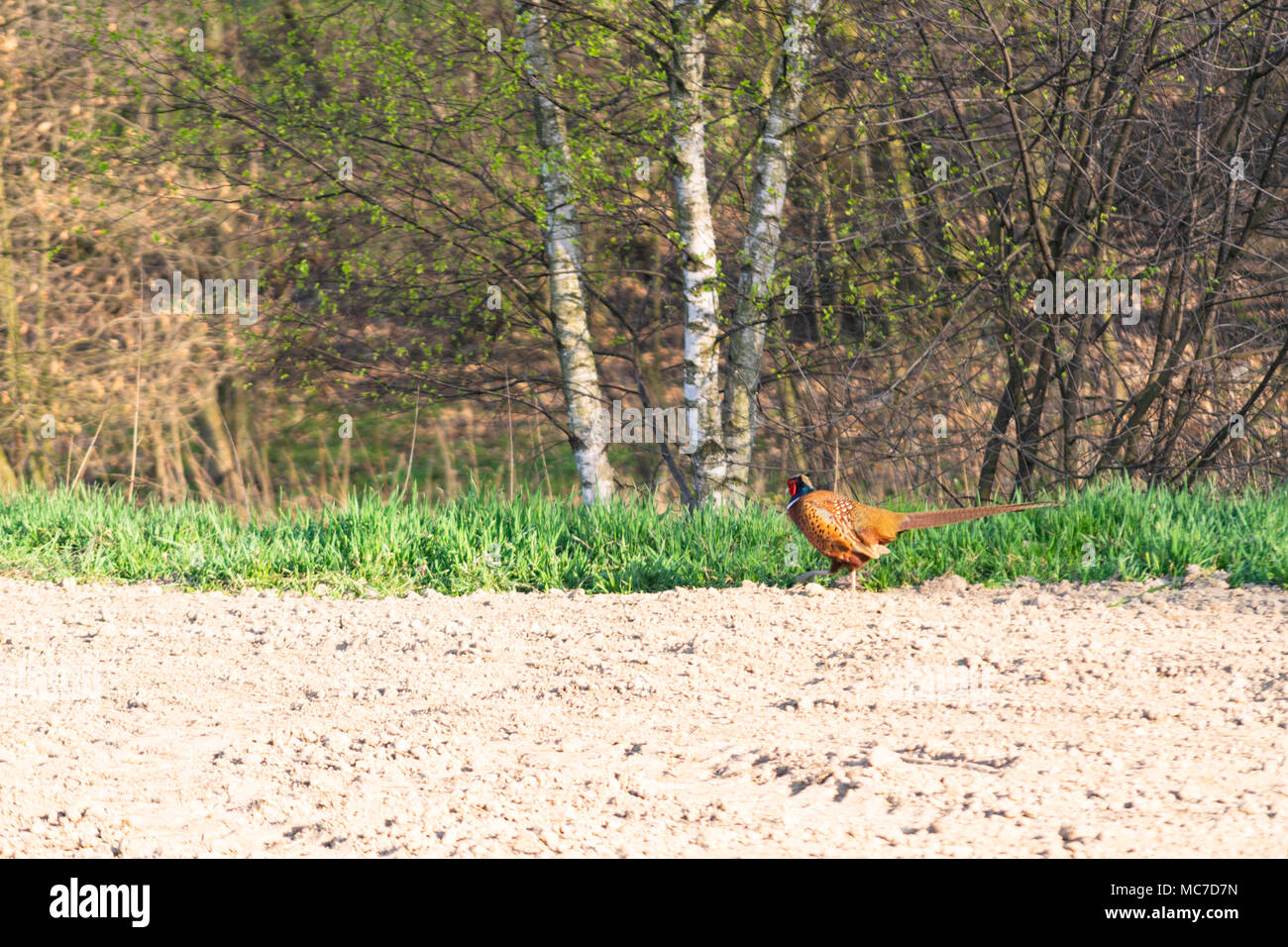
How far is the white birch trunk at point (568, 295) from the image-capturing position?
27.1 ft

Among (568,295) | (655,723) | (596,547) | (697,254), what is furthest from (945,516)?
(568,295)

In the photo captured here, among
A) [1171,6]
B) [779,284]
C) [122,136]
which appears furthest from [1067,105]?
[122,136]

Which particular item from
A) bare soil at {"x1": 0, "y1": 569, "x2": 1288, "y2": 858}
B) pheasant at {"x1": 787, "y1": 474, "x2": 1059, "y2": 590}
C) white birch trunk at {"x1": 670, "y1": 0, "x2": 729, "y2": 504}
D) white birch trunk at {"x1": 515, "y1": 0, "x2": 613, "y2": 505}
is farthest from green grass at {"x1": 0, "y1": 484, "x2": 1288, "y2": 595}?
white birch trunk at {"x1": 515, "y1": 0, "x2": 613, "y2": 505}

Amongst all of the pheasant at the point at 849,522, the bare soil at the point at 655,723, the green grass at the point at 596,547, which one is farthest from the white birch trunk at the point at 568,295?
the bare soil at the point at 655,723

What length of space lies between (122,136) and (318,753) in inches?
315

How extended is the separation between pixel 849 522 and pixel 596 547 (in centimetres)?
147

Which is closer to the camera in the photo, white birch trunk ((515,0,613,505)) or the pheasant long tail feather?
the pheasant long tail feather

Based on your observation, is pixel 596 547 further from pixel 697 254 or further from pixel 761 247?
pixel 761 247

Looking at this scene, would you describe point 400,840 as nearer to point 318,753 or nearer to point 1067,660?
point 318,753

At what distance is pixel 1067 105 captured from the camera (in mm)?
7727

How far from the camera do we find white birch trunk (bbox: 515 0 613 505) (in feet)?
27.1

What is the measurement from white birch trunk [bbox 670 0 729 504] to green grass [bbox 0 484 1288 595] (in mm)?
1887

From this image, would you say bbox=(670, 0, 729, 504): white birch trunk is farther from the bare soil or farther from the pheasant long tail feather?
the bare soil

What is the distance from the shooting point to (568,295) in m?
8.73
